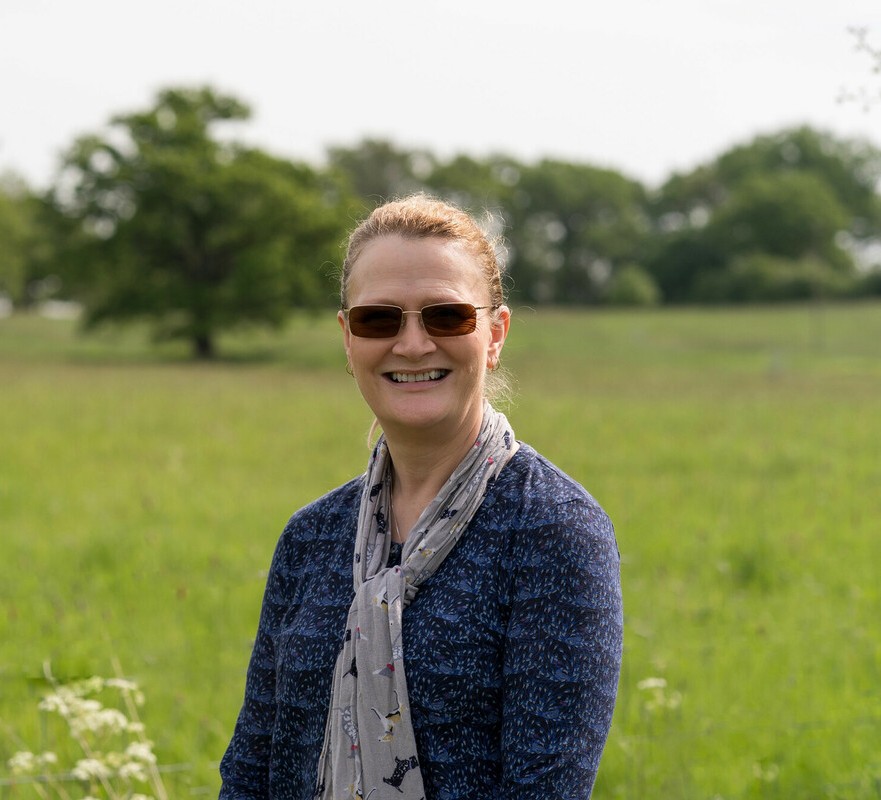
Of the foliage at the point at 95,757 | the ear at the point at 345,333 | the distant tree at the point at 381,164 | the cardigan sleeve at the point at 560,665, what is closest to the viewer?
the cardigan sleeve at the point at 560,665

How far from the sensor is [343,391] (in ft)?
86.9

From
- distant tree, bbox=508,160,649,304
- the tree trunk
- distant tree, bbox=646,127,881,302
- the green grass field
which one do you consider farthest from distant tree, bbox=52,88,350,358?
distant tree, bbox=508,160,649,304

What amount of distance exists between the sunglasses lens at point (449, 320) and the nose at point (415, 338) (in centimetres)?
1

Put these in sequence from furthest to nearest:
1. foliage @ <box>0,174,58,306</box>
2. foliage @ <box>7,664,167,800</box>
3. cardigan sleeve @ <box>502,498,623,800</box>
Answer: foliage @ <box>0,174,58,306</box> < foliage @ <box>7,664,167,800</box> < cardigan sleeve @ <box>502,498,623,800</box>

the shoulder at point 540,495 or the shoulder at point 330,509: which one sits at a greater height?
the shoulder at point 540,495

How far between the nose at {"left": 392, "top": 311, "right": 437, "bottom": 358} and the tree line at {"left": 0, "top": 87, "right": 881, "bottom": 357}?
19.5 inches

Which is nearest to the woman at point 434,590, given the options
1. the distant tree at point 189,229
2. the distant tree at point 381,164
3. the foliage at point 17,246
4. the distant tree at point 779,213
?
the distant tree at point 189,229

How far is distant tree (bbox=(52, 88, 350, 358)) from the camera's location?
40.5 m

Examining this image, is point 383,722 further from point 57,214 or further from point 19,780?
point 57,214

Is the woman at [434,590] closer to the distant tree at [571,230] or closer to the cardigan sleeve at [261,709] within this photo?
the cardigan sleeve at [261,709]

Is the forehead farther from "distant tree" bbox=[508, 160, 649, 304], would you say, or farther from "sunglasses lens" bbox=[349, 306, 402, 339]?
"distant tree" bbox=[508, 160, 649, 304]

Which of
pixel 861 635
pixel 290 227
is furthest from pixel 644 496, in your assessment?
pixel 290 227

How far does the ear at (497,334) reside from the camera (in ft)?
8.59

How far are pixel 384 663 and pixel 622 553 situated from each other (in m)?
7.11
